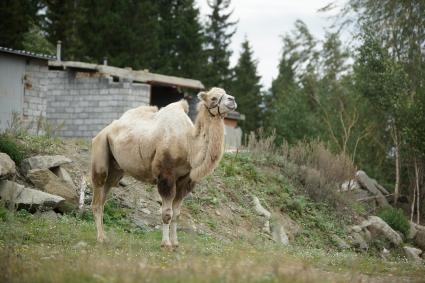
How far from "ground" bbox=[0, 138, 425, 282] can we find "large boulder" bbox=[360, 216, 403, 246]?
2.40 feet

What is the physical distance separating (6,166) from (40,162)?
1.24 meters

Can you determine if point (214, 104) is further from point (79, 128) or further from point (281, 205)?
point (79, 128)

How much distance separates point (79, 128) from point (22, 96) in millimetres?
4054

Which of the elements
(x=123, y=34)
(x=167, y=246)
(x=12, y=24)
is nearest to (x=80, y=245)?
(x=167, y=246)

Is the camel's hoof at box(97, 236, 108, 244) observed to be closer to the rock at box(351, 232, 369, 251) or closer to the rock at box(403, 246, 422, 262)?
the rock at box(351, 232, 369, 251)

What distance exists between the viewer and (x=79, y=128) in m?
29.0

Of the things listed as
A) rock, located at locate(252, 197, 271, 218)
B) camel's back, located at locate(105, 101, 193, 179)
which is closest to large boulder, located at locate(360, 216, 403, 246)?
rock, located at locate(252, 197, 271, 218)

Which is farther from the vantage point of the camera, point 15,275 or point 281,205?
point 281,205

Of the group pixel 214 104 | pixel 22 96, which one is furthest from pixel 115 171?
pixel 22 96

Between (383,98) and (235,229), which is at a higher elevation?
(383,98)

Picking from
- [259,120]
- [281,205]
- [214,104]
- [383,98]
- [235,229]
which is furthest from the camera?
[259,120]

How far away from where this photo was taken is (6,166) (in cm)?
1412

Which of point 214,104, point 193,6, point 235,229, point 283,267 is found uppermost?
point 193,6

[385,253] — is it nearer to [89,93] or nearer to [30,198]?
[30,198]
